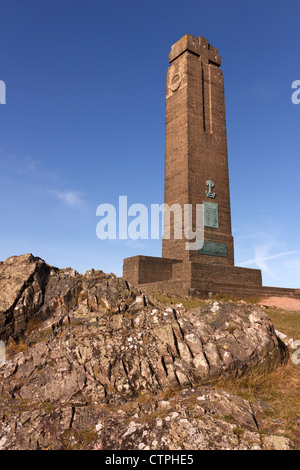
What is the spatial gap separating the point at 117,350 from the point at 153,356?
73 cm

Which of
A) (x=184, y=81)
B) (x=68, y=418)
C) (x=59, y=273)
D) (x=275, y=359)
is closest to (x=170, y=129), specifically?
(x=184, y=81)

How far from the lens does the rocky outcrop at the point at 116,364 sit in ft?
16.6

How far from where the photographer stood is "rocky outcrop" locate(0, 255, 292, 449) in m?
5.06

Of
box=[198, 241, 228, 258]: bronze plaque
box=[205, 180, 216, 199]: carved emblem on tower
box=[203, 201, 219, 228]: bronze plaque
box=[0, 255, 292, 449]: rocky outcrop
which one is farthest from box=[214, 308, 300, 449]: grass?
box=[205, 180, 216, 199]: carved emblem on tower

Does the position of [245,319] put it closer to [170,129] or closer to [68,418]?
[68,418]

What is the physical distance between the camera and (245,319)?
7828 millimetres

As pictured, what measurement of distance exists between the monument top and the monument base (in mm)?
17478

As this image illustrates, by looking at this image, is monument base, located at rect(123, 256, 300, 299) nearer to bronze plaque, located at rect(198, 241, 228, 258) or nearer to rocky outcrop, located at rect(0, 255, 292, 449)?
bronze plaque, located at rect(198, 241, 228, 258)

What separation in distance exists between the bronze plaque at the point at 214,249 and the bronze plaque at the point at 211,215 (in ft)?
4.84

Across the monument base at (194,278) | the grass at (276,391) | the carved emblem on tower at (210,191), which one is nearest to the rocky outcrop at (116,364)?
the grass at (276,391)

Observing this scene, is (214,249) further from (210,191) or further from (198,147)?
(198,147)

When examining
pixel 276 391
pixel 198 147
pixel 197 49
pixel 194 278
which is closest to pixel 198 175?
pixel 198 147

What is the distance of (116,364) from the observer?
21.0ft
